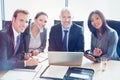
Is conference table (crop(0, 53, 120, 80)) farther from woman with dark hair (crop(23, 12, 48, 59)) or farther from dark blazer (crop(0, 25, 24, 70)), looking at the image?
woman with dark hair (crop(23, 12, 48, 59))

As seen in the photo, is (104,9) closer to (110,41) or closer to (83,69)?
(110,41)

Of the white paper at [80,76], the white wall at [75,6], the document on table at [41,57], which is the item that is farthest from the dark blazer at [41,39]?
the white wall at [75,6]

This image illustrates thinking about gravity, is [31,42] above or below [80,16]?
below

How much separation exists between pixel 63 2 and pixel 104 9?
0.83 metres

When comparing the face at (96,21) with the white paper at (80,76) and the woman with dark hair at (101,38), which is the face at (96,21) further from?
the white paper at (80,76)

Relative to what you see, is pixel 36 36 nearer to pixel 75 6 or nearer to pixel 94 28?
pixel 94 28

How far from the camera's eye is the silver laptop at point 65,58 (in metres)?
2.16

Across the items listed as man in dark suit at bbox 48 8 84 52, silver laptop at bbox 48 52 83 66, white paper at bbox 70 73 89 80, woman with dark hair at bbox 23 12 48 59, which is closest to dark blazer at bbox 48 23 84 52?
man in dark suit at bbox 48 8 84 52

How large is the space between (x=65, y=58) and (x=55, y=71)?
214mm

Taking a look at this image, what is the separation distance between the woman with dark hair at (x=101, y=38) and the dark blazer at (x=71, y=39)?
0.14m

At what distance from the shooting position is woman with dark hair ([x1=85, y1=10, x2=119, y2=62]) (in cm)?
244

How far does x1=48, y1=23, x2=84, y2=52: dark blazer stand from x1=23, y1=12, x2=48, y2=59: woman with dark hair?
0.11 metres

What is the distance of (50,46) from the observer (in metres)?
2.71

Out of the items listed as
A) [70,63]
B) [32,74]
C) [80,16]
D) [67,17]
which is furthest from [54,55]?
[80,16]
